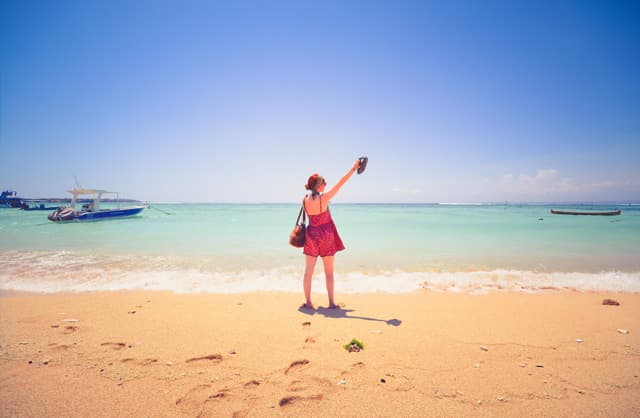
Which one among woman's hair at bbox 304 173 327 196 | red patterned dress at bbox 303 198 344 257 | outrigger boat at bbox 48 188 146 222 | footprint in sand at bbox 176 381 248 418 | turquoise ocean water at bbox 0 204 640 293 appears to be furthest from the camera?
outrigger boat at bbox 48 188 146 222

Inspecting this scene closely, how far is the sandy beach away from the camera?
2.22 m

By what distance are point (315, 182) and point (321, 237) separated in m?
0.91

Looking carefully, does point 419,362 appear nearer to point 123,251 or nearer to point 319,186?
point 319,186

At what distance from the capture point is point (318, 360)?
286 centimetres

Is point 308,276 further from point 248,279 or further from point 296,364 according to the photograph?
point 248,279

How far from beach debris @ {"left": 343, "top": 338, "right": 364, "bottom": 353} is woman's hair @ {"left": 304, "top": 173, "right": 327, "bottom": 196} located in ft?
7.17

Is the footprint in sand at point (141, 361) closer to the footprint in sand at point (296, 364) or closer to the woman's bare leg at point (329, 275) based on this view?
the footprint in sand at point (296, 364)

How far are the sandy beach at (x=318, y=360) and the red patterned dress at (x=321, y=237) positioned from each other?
3.18ft

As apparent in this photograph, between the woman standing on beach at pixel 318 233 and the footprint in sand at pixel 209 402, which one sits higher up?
the woman standing on beach at pixel 318 233

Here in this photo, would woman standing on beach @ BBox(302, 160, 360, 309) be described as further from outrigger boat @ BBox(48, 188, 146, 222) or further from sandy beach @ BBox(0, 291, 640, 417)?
outrigger boat @ BBox(48, 188, 146, 222)

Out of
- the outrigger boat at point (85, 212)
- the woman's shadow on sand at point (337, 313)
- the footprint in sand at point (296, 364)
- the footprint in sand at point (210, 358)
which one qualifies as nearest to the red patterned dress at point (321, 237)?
the woman's shadow on sand at point (337, 313)

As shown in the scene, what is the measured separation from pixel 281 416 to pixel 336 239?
2.82 m

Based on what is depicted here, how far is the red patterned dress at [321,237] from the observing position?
450cm

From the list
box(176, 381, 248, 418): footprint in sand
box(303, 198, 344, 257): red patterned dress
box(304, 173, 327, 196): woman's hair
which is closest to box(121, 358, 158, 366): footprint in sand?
box(176, 381, 248, 418): footprint in sand
